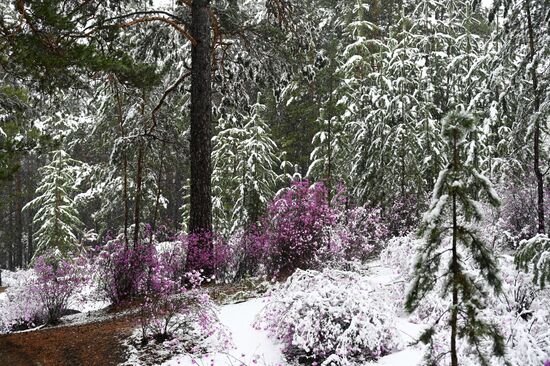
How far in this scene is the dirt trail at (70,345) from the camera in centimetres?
537

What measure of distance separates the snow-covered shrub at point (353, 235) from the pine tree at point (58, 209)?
17.1m

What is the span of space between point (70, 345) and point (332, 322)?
11.4ft

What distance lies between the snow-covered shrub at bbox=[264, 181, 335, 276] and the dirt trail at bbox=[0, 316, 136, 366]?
9.04 feet

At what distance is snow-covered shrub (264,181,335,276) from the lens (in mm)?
8094

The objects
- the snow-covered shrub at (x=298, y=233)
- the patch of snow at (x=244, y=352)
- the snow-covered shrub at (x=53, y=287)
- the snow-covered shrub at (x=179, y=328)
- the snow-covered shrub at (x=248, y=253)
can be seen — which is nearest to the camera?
the patch of snow at (x=244, y=352)

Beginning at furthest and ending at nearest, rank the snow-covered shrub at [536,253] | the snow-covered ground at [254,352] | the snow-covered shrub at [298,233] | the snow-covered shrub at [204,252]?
the snow-covered shrub at [298,233] < the snow-covered shrub at [204,252] < the snow-covered ground at [254,352] < the snow-covered shrub at [536,253]

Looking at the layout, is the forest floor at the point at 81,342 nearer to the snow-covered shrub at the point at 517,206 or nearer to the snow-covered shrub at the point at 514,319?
the snow-covered shrub at the point at 514,319

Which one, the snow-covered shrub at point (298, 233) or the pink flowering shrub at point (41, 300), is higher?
the snow-covered shrub at point (298, 233)

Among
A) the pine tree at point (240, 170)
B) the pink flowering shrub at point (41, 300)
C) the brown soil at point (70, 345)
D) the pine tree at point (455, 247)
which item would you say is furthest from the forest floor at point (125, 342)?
the pine tree at point (240, 170)

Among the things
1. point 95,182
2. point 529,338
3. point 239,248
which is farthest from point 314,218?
point 95,182

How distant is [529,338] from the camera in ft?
12.5

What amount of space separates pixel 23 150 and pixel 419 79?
10.0 m

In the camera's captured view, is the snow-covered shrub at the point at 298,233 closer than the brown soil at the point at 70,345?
No

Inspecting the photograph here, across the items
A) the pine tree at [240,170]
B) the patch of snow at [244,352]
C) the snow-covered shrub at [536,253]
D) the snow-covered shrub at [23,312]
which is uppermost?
the pine tree at [240,170]
